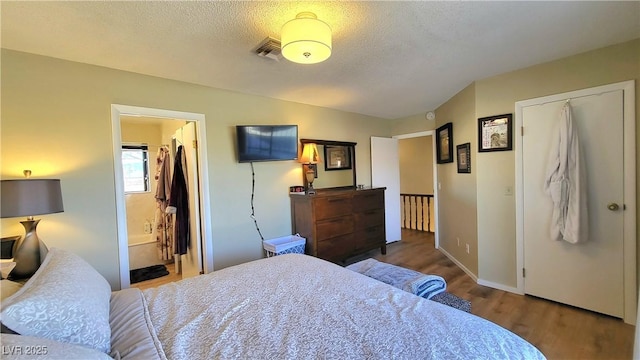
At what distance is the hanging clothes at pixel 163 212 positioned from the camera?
12.3 feet

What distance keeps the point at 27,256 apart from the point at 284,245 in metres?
2.03

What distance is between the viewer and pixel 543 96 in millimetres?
2555

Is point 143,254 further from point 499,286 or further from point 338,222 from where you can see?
point 499,286

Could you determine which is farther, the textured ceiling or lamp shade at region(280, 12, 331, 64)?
the textured ceiling

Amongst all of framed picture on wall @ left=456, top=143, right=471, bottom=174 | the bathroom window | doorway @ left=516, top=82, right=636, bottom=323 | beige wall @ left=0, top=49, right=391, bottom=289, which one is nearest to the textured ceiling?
beige wall @ left=0, top=49, right=391, bottom=289

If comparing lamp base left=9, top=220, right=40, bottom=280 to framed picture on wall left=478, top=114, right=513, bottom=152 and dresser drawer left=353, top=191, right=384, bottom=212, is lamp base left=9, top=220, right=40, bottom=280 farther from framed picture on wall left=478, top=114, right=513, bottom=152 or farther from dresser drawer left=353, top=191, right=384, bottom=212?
framed picture on wall left=478, top=114, right=513, bottom=152

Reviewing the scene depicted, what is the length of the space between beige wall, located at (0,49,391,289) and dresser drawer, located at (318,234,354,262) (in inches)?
30.8

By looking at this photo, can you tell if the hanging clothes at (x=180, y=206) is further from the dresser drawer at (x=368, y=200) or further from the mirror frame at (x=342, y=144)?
the dresser drawer at (x=368, y=200)

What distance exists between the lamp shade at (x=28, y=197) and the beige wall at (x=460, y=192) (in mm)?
3874

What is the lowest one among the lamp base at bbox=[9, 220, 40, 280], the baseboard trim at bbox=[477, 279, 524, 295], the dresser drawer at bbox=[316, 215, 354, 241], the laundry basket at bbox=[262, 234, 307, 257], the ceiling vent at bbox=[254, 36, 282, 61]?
the baseboard trim at bbox=[477, 279, 524, 295]

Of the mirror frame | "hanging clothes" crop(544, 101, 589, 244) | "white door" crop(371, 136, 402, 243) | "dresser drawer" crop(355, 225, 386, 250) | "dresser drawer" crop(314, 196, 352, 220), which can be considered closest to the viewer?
"hanging clothes" crop(544, 101, 589, 244)

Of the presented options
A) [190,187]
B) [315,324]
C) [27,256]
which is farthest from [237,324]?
[190,187]

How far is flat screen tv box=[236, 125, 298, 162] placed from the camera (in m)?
3.01

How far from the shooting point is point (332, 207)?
3.40 metres
